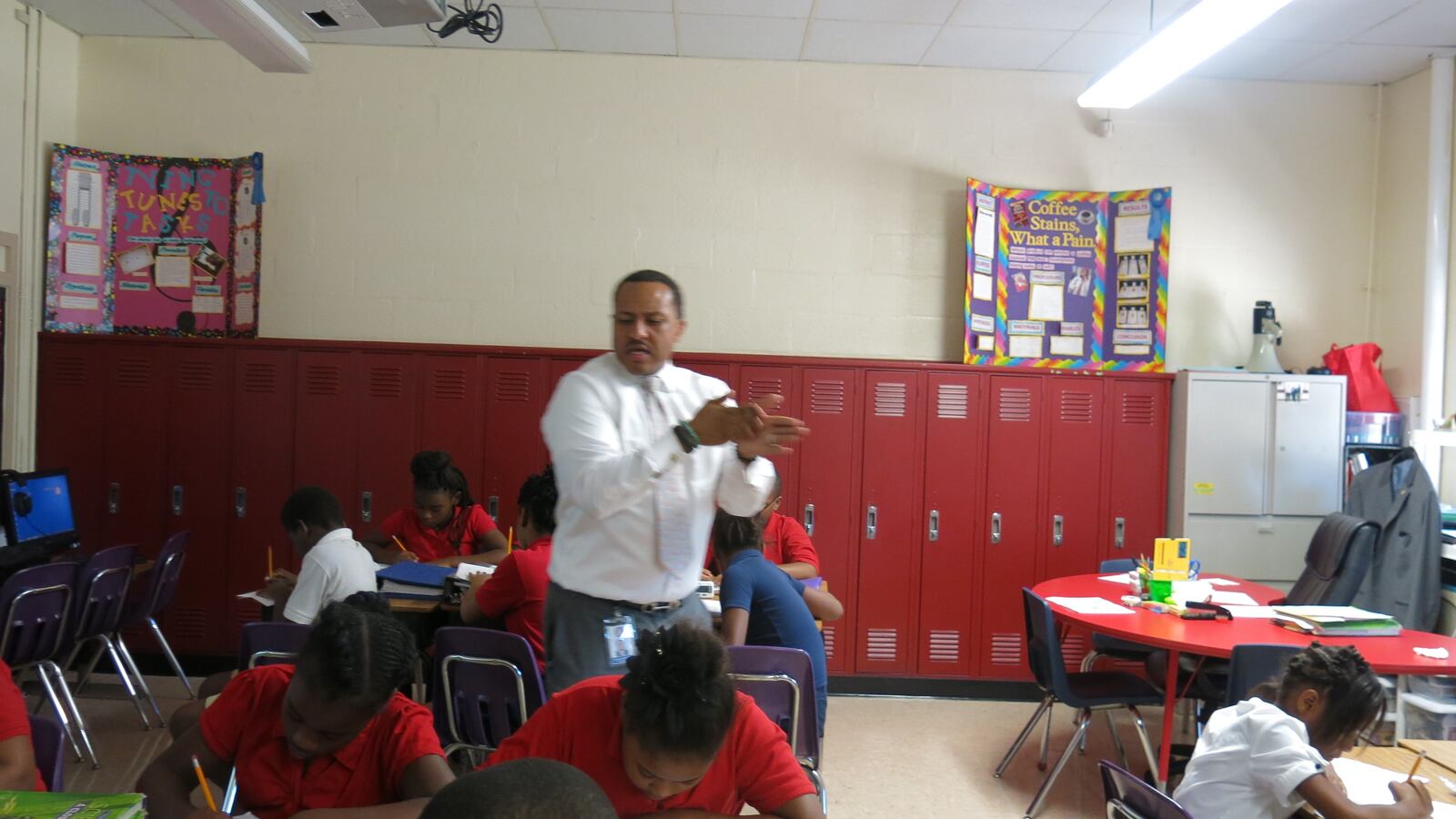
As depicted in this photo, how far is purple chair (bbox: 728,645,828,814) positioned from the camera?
8.63 feet

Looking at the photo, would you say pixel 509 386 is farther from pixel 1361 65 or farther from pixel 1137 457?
pixel 1361 65

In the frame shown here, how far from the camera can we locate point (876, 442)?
5.52 m

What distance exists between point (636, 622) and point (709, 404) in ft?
1.71

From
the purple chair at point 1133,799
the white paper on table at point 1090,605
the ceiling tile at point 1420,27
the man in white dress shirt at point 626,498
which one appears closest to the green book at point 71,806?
the man in white dress shirt at point 626,498

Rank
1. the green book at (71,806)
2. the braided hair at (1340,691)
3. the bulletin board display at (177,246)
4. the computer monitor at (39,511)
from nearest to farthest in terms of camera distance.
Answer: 1. the green book at (71,806)
2. the braided hair at (1340,691)
3. the computer monitor at (39,511)
4. the bulletin board display at (177,246)

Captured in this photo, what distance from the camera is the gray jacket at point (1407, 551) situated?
15.2 ft

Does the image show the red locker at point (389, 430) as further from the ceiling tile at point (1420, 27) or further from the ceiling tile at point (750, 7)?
the ceiling tile at point (1420, 27)

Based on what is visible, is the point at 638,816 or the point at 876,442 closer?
the point at 638,816

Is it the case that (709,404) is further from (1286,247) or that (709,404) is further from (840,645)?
(1286,247)

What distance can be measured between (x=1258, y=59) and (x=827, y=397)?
2933 millimetres

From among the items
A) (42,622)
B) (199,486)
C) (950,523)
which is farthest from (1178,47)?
(199,486)

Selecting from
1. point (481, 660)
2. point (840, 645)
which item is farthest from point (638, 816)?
point (840, 645)

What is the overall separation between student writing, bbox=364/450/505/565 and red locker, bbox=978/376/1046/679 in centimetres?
265

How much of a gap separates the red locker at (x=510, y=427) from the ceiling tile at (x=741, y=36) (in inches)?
75.5
